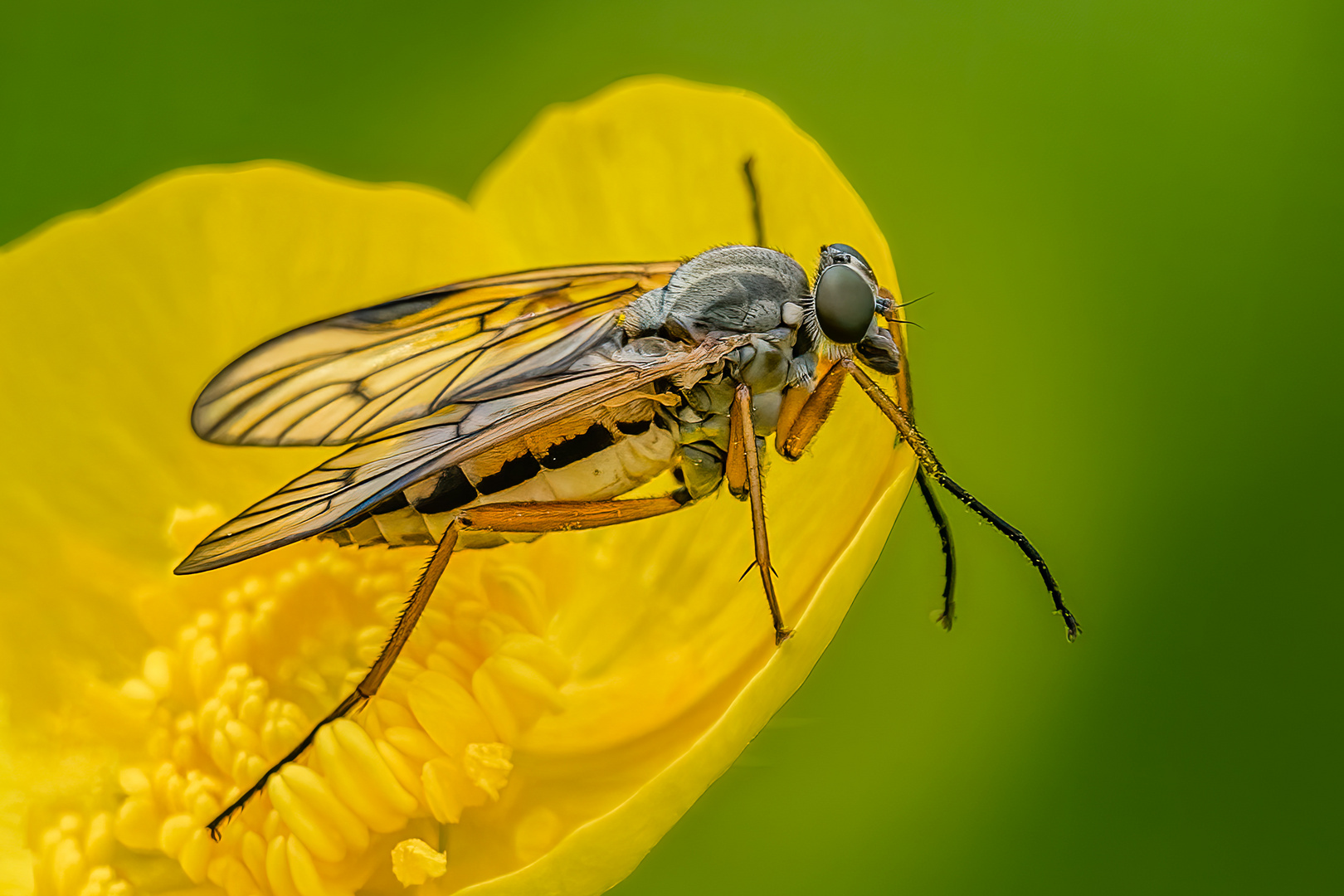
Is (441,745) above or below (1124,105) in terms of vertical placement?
below

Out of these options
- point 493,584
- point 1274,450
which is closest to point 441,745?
point 493,584

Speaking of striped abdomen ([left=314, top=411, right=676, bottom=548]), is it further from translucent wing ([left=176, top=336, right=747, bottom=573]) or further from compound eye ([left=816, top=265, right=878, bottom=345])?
compound eye ([left=816, top=265, right=878, bottom=345])

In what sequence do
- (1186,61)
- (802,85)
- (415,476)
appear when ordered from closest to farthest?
(415,476) → (1186,61) → (802,85)

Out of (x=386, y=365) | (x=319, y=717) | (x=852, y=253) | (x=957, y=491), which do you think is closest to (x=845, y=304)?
(x=852, y=253)

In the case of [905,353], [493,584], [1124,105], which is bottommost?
[493,584]

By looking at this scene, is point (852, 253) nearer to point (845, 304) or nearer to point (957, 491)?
point (845, 304)

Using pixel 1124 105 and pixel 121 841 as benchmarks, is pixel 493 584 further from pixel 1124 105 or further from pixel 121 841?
pixel 1124 105

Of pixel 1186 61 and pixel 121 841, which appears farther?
pixel 1186 61
